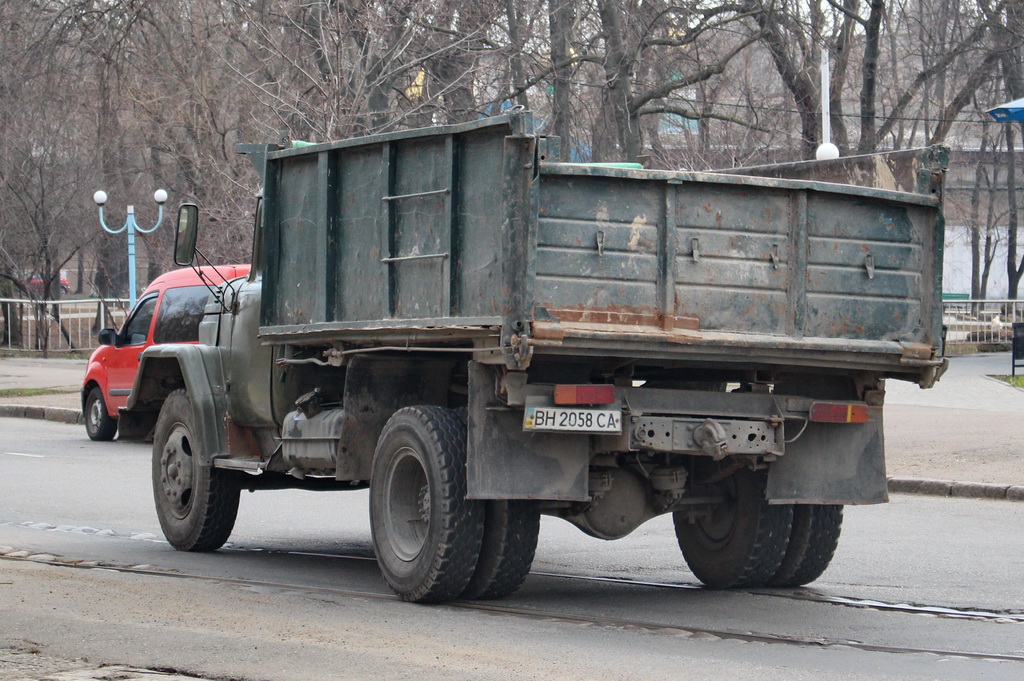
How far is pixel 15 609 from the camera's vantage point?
23.0 ft

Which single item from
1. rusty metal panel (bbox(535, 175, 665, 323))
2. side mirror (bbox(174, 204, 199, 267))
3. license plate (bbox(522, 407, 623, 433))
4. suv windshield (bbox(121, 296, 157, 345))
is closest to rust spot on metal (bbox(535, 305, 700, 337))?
rusty metal panel (bbox(535, 175, 665, 323))

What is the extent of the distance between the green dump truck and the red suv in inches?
293

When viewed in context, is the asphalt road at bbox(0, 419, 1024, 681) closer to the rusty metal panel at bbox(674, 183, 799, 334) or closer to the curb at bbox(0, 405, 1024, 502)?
the curb at bbox(0, 405, 1024, 502)

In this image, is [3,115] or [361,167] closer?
[361,167]

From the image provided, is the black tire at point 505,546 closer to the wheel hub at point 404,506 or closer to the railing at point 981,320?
the wheel hub at point 404,506

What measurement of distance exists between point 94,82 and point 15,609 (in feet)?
76.5

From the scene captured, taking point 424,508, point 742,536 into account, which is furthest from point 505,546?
point 742,536

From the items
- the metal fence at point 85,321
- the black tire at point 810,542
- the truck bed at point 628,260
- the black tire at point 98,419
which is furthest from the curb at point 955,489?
the metal fence at point 85,321

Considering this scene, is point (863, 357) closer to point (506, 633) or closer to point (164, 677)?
point (506, 633)

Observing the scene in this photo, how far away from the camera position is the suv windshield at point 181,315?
16.0 metres

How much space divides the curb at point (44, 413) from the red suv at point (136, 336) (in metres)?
2.95

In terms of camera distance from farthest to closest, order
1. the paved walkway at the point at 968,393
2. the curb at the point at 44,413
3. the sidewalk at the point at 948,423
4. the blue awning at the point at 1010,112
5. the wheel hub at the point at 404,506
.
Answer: the curb at the point at 44,413 → the blue awning at the point at 1010,112 → the paved walkway at the point at 968,393 → the sidewalk at the point at 948,423 → the wheel hub at the point at 404,506

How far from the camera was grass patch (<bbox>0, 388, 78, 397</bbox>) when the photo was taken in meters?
25.5

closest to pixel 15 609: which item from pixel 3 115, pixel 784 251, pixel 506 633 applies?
pixel 506 633
